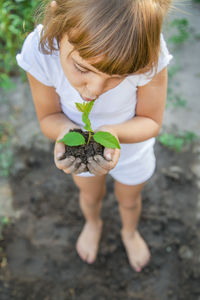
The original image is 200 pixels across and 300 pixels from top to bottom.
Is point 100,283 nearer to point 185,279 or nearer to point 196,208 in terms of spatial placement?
point 185,279

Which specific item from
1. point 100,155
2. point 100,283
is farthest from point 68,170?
point 100,283

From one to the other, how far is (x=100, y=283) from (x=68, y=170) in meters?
1.10

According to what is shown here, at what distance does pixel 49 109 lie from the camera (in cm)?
119

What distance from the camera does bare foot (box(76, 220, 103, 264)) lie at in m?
1.84

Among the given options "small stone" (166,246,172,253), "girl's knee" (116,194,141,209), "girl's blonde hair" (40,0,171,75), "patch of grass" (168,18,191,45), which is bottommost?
"small stone" (166,246,172,253)

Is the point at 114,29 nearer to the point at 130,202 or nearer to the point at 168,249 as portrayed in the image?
the point at 130,202

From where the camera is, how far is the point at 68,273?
71.4 inches

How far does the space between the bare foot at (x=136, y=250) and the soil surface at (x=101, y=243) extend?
1.7 inches

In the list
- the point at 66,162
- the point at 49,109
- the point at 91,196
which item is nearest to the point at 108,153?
the point at 66,162

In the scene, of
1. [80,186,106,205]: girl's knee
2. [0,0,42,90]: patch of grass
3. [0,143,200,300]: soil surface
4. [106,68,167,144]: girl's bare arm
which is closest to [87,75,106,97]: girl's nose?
[106,68,167,144]: girl's bare arm

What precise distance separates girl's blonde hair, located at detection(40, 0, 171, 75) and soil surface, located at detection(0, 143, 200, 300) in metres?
1.38

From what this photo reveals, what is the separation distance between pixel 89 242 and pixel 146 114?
40.8 inches

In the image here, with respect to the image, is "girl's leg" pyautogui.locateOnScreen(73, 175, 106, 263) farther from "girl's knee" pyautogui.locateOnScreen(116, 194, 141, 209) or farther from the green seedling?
the green seedling

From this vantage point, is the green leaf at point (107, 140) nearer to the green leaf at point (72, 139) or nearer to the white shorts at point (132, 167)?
the green leaf at point (72, 139)
